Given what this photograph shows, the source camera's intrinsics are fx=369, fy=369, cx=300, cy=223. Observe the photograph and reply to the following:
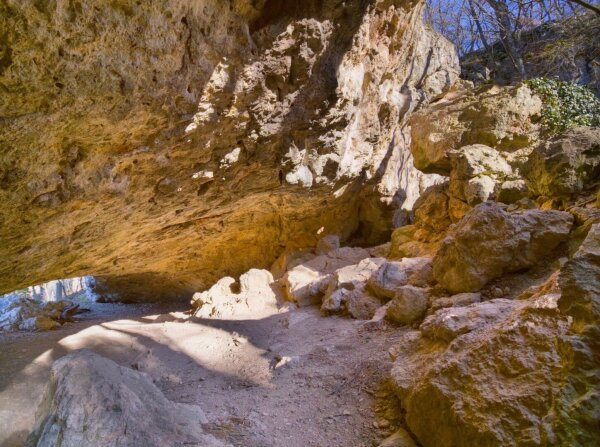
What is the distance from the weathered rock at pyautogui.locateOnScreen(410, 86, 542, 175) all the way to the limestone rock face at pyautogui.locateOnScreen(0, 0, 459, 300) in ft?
2.65

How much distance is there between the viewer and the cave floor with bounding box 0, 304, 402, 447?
9.00 ft

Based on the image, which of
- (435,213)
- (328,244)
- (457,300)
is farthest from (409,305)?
(328,244)

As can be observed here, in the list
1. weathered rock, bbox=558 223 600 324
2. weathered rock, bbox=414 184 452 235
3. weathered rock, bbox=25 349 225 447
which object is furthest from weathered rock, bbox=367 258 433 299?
weathered rock, bbox=558 223 600 324

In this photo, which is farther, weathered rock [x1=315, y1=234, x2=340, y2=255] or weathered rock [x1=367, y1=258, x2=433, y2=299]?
weathered rock [x1=315, y1=234, x2=340, y2=255]

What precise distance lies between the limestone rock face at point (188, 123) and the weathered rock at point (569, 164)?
8.44ft

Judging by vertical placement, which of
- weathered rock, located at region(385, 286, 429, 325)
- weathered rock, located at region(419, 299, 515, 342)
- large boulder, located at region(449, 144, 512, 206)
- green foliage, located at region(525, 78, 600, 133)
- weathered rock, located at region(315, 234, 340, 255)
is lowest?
weathered rock, located at region(385, 286, 429, 325)

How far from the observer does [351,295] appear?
509cm

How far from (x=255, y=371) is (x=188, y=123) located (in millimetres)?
2801

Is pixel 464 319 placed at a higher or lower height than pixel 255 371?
higher

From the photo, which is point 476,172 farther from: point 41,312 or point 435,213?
point 41,312

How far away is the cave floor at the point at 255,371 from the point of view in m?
2.74

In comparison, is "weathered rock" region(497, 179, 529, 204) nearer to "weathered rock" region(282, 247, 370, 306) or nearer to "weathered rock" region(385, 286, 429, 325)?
"weathered rock" region(385, 286, 429, 325)

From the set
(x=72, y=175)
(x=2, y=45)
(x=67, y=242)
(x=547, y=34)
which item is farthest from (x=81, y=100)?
(x=547, y=34)

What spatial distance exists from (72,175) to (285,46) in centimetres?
257
